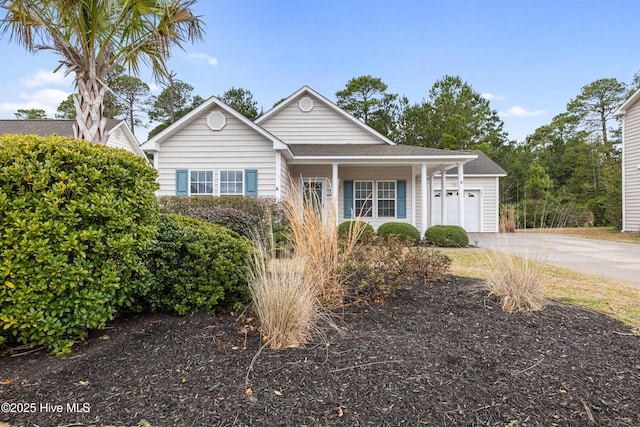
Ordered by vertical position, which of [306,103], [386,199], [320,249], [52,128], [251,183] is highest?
[306,103]

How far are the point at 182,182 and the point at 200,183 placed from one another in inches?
19.4

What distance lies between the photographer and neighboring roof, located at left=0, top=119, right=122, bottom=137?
47.3ft

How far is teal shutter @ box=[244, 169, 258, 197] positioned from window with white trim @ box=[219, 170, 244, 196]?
0.17 meters

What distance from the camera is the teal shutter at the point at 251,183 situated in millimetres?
9875

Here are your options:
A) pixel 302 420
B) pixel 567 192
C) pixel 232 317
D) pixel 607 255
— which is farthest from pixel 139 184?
pixel 567 192

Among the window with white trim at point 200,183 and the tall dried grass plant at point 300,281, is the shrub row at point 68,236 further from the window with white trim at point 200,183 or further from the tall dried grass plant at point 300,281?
the window with white trim at point 200,183

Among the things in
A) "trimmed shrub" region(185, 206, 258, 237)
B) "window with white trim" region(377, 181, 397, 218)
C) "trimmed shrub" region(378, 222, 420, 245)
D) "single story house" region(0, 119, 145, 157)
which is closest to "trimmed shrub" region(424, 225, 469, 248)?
"trimmed shrub" region(378, 222, 420, 245)

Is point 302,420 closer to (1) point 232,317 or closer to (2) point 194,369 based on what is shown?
(2) point 194,369

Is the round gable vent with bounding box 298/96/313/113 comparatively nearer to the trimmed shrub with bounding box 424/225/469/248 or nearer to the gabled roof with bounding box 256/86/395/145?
the gabled roof with bounding box 256/86/395/145

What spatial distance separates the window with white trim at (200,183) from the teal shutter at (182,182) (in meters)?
0.14

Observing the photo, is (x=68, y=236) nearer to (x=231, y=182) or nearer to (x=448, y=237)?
(x=231, y=182)

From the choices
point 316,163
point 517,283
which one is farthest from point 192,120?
point 517,283

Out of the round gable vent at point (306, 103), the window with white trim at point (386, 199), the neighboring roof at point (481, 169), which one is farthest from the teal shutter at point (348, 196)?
the neighboring roof at point (481, 169)

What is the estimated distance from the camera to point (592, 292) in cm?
434
